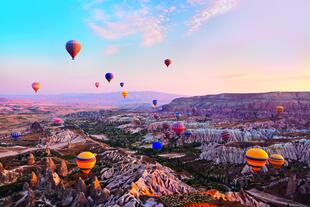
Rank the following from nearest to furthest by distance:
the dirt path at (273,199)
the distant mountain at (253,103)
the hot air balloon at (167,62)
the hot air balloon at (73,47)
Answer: the dirt path at (273,199), the hot air balloon at (73,47), the hot air balloon at (167,62), the distant mountain at (253,103)

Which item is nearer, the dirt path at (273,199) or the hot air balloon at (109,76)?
the dirt path at (273,199)

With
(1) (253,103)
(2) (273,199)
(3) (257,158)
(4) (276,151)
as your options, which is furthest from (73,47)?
(1) (253,103)

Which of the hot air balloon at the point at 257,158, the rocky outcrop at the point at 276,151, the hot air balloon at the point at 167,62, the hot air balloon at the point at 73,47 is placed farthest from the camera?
Answer: the hot air balloon at the point at 167,62

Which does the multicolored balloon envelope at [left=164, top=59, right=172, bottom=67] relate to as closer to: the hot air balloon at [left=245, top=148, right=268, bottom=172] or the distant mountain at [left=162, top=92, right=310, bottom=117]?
the hot air balloon at [left=245, top=148, right=268, bottom=172]

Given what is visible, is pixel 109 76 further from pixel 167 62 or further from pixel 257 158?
pixel 257 158

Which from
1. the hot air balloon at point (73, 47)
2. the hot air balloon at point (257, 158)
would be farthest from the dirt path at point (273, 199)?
the hot air balloon at point (73, 47)

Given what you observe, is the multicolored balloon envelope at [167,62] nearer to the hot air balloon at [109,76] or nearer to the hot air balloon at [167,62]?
the hot air balloon at [167,62]

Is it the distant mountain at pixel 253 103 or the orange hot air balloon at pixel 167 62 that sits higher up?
the orange hot air balloon at pixel 167 62

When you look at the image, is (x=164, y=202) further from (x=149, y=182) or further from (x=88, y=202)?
(x=88, y=202)

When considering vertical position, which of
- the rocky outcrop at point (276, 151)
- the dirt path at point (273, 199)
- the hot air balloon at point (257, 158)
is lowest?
the dirt path at point (273, 199)

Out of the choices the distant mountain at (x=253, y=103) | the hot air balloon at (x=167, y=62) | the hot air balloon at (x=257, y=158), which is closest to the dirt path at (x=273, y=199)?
the hot air balloon at (x=257, y=158)
